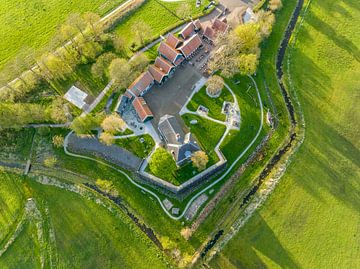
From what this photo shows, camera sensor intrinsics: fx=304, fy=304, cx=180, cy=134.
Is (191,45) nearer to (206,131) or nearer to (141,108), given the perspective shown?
(141,108)

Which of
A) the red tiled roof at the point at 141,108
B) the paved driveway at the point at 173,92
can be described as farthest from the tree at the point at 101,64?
the paved driveway at the point at 173,92

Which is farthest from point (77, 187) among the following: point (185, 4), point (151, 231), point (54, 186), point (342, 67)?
point (342, 67)

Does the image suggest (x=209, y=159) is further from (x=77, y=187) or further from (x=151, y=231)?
(x=77, y=187)

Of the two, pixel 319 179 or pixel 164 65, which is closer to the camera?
pixel 319 179

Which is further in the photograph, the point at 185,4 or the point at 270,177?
the point at 185,4

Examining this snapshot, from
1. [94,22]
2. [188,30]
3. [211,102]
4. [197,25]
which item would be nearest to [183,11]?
[197,25]
